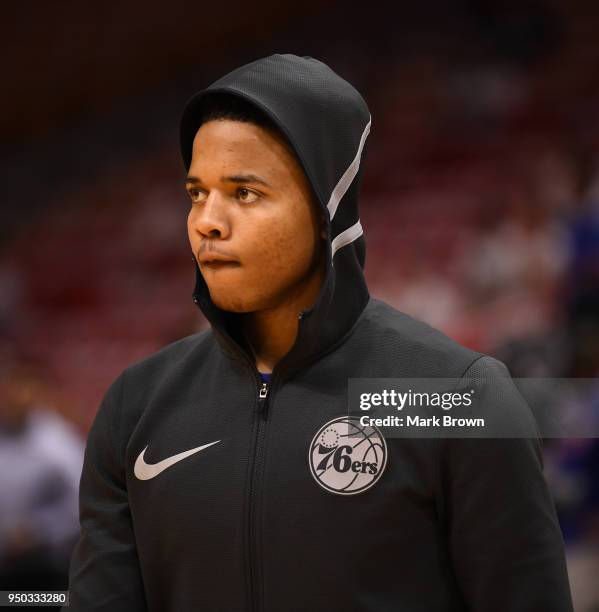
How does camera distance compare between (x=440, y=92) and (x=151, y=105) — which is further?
(x=151, y=105)

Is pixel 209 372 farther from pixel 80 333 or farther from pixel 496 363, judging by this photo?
pixel 80 333

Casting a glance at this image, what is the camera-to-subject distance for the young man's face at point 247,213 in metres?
1.28

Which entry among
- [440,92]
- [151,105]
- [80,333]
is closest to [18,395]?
[80,333]

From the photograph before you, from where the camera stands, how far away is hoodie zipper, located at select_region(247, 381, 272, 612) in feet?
4.14

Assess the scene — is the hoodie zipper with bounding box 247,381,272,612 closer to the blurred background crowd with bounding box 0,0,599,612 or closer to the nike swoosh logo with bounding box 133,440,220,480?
the nike swoosh logo with bounding box 133,440,220,480

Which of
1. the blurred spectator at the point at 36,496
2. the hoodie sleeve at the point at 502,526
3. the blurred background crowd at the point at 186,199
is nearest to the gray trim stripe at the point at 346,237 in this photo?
the hoodie sleeve at the point at 502,526

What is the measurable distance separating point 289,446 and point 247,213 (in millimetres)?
285

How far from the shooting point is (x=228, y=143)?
1288mm

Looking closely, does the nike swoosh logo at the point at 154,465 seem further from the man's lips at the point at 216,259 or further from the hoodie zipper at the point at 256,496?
the man's lips at the point at 216,259

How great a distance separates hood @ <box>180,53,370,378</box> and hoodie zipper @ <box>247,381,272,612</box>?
0.05 meters

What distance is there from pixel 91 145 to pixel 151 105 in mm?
286

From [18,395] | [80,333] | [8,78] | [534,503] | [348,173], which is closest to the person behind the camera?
[534,503]

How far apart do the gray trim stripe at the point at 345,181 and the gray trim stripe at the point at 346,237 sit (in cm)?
3

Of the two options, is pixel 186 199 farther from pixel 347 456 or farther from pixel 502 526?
pixel 502 526
